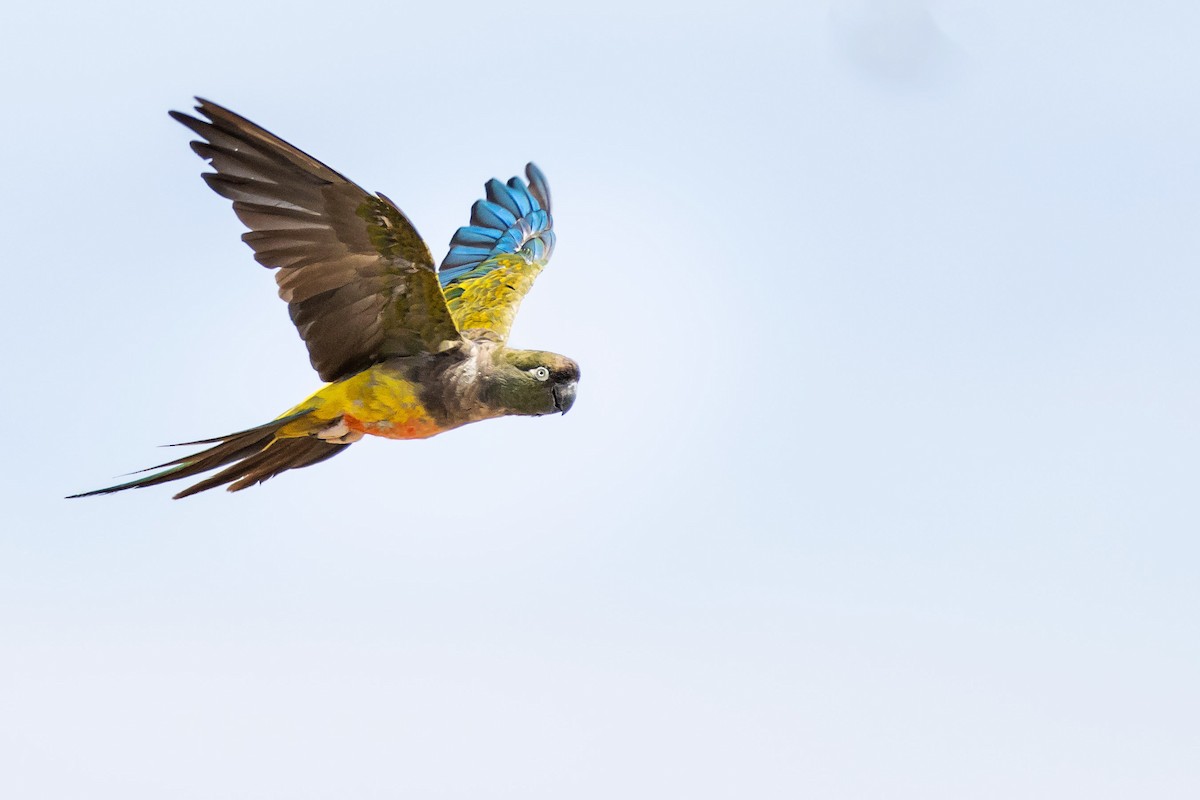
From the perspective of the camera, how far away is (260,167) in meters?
11.0

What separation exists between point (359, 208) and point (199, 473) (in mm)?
2519

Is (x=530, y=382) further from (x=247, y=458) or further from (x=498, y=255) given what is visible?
(x=498, y=255)

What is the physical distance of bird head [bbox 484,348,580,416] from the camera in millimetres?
11781

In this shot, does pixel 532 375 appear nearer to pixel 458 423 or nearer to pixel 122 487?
pixel 458 423

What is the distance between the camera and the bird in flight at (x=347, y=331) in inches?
432

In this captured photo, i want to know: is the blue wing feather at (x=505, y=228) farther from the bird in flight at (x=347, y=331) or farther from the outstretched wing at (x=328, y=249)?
the outstretched wing at (x=328, y=249)

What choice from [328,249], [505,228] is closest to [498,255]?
Result: [505,228]

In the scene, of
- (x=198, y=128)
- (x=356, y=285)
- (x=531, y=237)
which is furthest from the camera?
(x=531, y=237)

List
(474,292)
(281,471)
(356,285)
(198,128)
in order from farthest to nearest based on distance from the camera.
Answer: (474,292)
(281,471)
(356,285)
(198,128)

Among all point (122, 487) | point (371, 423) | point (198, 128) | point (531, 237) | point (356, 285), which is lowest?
point (122, 487)

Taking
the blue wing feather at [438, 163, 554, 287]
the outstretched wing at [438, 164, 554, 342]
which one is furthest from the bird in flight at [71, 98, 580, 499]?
the blue wing feather at [438, 163, 554, 287]

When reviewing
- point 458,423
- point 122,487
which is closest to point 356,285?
point 458,423

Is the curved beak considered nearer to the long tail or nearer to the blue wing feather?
Result: the long tail

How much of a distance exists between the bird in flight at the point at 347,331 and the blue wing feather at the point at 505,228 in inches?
98.4
